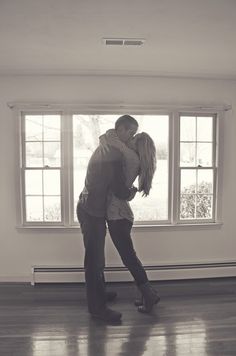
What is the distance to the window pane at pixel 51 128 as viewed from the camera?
323 cm

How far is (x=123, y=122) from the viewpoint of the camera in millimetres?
2426

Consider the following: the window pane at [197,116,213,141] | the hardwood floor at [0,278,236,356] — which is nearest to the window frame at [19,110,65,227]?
the hardwood floor at [0,278,236,356]

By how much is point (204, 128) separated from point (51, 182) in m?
1.90

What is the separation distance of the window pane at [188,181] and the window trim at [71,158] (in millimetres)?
117

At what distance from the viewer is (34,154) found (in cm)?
327

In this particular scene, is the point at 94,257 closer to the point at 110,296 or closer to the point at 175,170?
the point at 110,296

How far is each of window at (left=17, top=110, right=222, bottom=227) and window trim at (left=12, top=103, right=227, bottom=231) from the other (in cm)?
1

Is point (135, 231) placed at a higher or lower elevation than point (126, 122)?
lower

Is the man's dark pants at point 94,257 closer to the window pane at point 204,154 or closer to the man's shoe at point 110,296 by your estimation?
the man's shoe at point 110,296

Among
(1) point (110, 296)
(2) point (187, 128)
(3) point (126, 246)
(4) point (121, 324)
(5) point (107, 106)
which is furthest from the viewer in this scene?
(2) point (187, 128)

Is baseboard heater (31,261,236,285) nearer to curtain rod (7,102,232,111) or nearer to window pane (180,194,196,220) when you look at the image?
window pane (180,194,196,220)

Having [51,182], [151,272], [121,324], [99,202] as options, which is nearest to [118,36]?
[99,202]

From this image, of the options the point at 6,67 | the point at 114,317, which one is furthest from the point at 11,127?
the point at 114,317

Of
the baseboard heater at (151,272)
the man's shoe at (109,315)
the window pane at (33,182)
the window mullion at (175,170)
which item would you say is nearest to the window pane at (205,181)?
the window mullion at (175,170)
